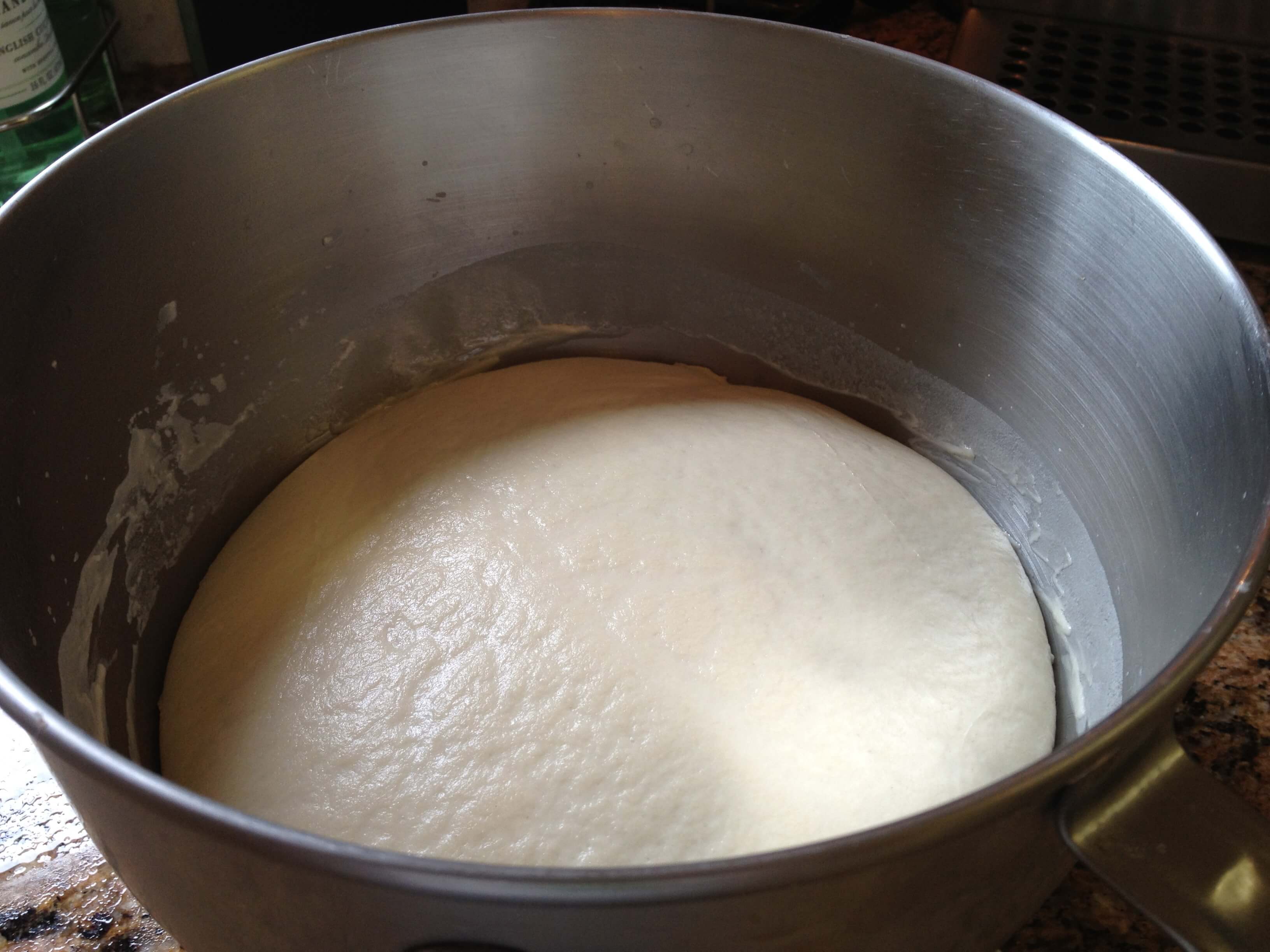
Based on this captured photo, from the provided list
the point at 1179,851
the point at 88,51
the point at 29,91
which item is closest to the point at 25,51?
the point at 29,91

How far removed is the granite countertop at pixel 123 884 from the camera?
0.67m

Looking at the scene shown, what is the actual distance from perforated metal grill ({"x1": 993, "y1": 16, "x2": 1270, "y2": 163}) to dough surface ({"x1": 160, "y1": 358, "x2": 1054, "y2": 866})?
493mm

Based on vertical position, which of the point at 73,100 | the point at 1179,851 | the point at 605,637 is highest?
the point at 73,100

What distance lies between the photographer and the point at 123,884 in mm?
681

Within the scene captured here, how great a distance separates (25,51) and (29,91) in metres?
0.04

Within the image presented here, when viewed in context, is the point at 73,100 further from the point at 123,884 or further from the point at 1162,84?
the point at 1162,84

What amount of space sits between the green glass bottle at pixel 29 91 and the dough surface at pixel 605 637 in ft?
1.61

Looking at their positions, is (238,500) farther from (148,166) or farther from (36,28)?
(36,28)

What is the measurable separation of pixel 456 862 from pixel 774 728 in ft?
1.70

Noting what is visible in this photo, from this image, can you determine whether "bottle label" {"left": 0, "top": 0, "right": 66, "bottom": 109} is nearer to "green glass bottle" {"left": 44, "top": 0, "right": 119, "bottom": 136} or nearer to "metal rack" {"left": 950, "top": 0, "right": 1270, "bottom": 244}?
"green glass bottle" {"left": 44, "top": 0, "right": 119, "bottom": 136}

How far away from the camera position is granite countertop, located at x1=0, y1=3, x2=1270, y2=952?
2.20ft

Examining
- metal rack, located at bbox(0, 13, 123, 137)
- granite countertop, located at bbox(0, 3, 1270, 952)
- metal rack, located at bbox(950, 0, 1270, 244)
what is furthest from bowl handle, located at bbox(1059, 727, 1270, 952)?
metal rack, located at bbox(0, 13, 123, 137)

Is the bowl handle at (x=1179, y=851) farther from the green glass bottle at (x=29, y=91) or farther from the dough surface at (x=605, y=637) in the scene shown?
the green glass bottle at (x=29, y=91)

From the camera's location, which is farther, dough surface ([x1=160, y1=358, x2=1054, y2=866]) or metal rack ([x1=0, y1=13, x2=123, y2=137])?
metal rack ([x1=0, y1=13, x2=123, y2=137])
